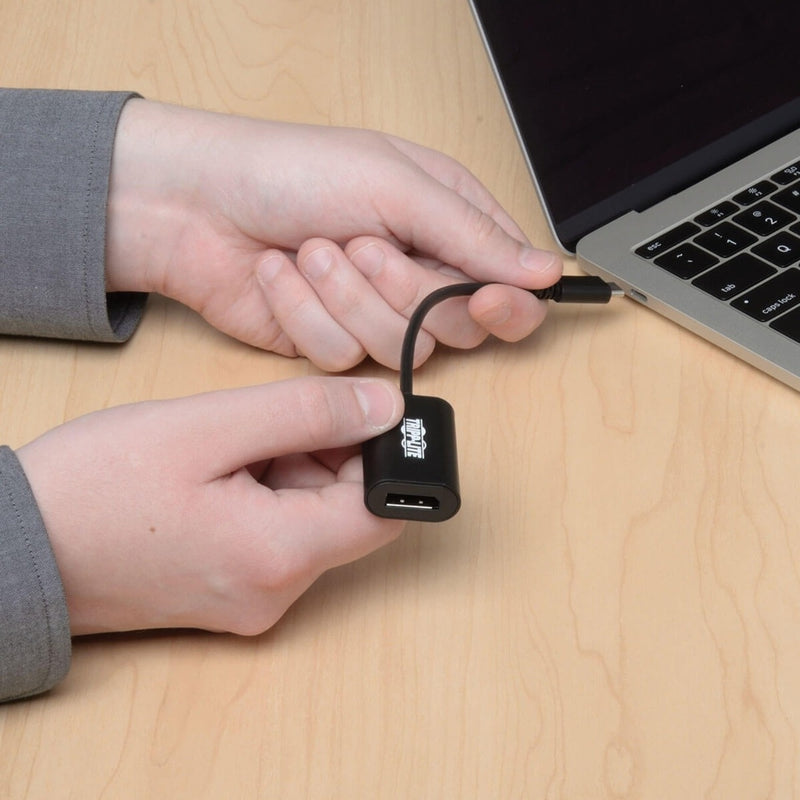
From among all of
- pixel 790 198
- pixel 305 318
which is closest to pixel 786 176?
pixel 790 198

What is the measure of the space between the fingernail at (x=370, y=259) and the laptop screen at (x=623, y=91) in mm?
129

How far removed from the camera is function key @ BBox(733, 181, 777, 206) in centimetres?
72

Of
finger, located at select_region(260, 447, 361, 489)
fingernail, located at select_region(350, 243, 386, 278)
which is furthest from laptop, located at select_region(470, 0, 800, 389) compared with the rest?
finger, located at select_region(260, 447, 361, 489)

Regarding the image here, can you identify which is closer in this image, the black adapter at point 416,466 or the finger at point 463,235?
the black adapter at point 416,466

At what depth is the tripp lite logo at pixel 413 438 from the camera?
52 centimetres

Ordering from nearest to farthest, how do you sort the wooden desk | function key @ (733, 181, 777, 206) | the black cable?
1. the wooden desk
2. the black cable
3. function key @ (733, 181, 777, 206)

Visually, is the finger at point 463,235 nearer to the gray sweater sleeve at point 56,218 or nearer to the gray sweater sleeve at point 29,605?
the gray sweater sleeve at point 56,218

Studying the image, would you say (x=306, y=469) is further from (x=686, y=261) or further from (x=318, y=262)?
(x=686, y=261)

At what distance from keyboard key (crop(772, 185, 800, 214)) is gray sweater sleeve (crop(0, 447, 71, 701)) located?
0.50 metres

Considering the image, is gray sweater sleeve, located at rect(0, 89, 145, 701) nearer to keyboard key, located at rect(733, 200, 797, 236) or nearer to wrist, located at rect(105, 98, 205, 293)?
wrist, located at rect(105, 98, 205, 293)

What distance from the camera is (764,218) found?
2.30ft

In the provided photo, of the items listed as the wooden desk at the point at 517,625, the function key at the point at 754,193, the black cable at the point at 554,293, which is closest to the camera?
the wooden desk at the point at 517,625

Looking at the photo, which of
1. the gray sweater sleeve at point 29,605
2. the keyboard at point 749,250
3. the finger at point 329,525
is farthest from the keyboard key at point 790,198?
the gray sweater sleeve at point 29,605

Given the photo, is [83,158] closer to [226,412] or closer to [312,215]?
[312,215]
